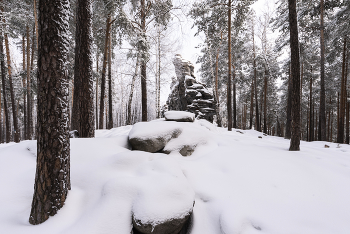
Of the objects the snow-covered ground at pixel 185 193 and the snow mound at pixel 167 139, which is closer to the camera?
the snow-covered ground at pixel 185 193

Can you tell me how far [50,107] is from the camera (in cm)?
191

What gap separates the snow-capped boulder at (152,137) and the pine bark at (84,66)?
1.69m

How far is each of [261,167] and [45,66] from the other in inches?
155

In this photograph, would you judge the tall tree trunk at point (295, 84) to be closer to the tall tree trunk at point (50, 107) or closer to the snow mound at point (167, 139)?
the snow mound at point (167, 139)

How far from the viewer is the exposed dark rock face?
13.0 m

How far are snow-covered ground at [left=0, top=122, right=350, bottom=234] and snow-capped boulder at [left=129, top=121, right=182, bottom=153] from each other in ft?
1.80

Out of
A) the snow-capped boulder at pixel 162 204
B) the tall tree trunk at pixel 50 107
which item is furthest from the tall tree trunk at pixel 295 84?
the tall tree trunk at pixel 50 107

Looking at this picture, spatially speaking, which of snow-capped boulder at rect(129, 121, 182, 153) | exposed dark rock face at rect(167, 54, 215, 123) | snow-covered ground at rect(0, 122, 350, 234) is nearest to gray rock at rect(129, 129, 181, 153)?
snow-capped boulder at rect(129, 121, 182, 153)

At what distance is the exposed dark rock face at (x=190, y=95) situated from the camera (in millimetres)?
13008

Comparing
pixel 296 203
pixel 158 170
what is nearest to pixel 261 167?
pixel 296 203

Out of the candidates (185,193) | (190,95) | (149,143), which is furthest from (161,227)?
(190,95)

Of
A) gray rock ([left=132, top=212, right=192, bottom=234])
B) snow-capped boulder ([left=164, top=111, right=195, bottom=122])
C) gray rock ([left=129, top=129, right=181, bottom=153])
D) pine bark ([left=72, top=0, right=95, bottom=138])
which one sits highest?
pine bark ([left=72, top=0, right=95, bottom=138])

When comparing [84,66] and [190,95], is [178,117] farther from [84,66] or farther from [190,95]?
[190,95]

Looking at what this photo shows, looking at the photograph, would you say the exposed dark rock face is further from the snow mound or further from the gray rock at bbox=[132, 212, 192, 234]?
the gray rock at bbox=[132, 212, 192, 234]
